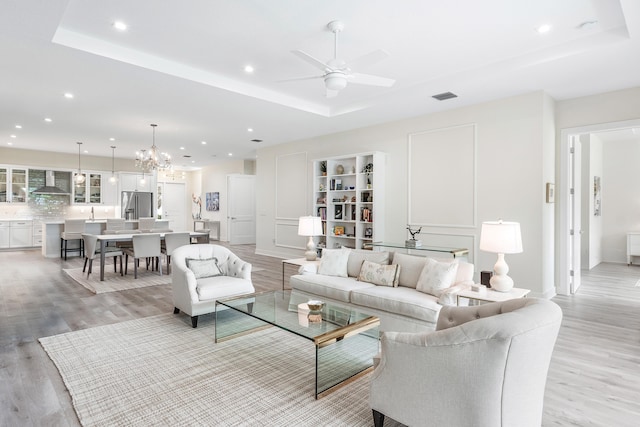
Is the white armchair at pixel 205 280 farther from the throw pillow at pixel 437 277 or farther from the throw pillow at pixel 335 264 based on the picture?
the throw pillow at pixel 437 277

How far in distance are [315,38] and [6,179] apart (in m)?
10.5

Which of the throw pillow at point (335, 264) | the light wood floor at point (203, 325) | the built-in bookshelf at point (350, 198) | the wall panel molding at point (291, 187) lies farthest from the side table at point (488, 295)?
the wall panel molding at point (291, 187)

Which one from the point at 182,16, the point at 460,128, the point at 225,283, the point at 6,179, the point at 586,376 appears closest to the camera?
the point at 586,376

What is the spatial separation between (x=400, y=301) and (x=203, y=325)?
6.97 feet

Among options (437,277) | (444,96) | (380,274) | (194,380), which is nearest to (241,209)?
(444,96)

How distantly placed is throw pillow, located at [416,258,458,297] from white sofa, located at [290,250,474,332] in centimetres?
4

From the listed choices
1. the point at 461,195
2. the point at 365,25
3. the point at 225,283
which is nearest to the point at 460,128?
the point at 461,195

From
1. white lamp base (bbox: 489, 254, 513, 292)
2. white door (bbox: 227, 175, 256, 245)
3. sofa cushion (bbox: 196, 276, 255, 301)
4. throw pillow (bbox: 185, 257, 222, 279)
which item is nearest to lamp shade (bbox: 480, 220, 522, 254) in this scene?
white lamp base (bbox: 489, 254, 513, 292)

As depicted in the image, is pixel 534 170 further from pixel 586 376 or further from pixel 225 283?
pixel 225 283

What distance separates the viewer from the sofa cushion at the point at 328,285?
3945 mm

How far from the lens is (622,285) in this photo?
5934mm

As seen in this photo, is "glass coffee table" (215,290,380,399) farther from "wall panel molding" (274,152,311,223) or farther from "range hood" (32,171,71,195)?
"range hood" (32,171,71,195)

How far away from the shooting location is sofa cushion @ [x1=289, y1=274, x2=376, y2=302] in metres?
3.95

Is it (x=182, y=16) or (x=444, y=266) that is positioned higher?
(x=182, y=16)
